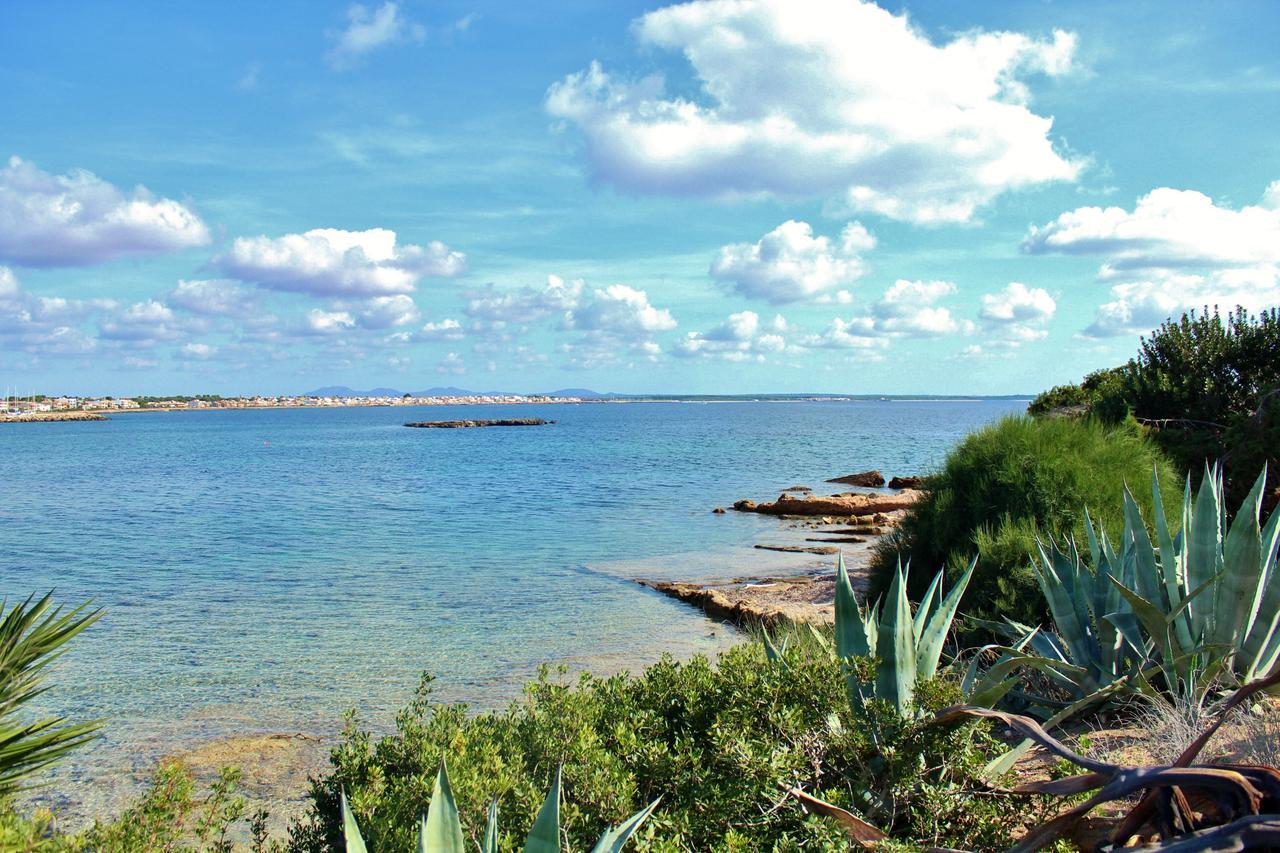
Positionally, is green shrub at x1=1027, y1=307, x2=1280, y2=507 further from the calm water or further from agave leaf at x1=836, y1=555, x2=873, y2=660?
agave leaf at x1=836, y1=555, x2=873, y2=660

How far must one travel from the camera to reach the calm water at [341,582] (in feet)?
32.6

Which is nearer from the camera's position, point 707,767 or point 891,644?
point 707,767

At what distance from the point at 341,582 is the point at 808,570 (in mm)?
9367

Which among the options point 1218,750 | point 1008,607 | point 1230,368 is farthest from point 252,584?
point 1230,368

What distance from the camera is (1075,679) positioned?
566cm

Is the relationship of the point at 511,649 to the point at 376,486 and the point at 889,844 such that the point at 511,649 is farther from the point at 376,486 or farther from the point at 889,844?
the point at 376,486

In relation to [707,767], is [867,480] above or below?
below

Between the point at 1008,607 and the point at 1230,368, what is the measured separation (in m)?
10.5

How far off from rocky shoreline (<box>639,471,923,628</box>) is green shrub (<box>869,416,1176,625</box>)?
1.09 metres

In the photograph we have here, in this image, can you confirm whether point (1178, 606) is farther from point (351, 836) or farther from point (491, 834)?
point (351, 836)

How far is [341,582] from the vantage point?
16.7 metres

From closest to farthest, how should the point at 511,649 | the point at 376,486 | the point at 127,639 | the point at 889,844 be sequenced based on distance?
the point at 889,844
the point at 511,649
the point at 127,639
the point at 376,486

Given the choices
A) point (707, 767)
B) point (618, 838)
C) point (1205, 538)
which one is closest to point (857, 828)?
point (618, 838)

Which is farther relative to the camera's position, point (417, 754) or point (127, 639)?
point (127, 639)
